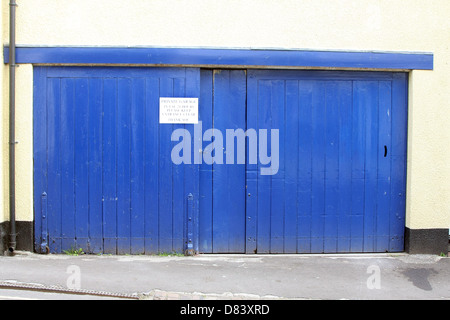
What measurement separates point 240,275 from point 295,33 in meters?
3.29

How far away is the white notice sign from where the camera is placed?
583 centimetres

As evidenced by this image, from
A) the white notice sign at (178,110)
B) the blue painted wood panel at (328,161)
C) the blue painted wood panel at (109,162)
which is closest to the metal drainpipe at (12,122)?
the blue painted wood panel at (109,162)

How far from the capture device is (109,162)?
586cm

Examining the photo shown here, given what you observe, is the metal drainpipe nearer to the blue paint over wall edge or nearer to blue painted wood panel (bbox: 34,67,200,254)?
the blue paint over wall edge

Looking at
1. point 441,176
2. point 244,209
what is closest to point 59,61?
point 244,209

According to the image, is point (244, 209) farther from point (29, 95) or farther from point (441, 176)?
point (29, 95)

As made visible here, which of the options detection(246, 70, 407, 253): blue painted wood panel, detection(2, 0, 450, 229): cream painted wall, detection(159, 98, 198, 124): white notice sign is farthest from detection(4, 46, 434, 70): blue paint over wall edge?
detection(159, 98, 198, 124): white notice sign

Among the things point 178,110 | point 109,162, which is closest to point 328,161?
point 178,110

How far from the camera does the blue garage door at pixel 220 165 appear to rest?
5.84 m

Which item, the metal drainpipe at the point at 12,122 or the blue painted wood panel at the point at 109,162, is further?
the blue painted wood panel at the point at 109,162

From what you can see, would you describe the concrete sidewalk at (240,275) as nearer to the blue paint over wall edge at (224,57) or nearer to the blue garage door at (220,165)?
the blue garage door at (220,165)

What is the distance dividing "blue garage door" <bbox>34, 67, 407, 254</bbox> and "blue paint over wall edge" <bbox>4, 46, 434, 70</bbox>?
0.16m

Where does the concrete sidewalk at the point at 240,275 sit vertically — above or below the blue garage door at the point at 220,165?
below

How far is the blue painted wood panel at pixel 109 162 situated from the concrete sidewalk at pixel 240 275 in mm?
378
